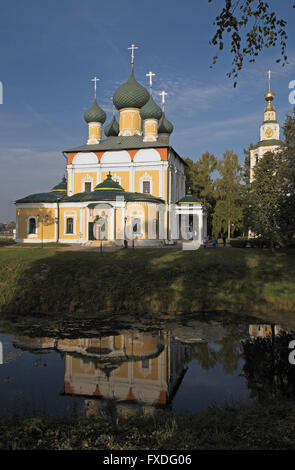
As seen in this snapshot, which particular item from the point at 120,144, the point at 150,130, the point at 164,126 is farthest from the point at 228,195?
the point at 120,144

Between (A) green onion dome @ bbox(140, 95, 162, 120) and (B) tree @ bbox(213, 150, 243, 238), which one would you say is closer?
(A) green onion dome @ bbox(140, 95, 162, 120)

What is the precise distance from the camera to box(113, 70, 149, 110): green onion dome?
111ft

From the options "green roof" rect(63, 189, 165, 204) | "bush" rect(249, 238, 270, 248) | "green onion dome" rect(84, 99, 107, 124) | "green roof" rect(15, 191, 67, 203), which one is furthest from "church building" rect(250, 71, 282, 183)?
"green roof" rect(15, 191, 67, 203)

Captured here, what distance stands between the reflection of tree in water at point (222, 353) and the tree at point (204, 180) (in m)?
34.9

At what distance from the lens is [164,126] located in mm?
36844

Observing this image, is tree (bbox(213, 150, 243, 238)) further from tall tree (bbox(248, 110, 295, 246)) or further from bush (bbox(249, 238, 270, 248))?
tall tree (bbox(248, 110, 295, 246))

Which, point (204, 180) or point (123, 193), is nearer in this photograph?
point (123, 193)

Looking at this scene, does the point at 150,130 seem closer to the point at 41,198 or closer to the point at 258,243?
the point at 41,198

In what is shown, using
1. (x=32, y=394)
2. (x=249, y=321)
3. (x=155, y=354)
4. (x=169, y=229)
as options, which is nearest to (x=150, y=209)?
(x=169, y=229)

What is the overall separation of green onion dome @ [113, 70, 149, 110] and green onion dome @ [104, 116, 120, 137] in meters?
4.68

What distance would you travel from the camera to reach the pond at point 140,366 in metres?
5.09

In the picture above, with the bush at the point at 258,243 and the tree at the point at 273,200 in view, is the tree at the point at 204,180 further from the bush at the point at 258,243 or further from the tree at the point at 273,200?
the tree at the point at 273,200

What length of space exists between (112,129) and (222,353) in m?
35.1

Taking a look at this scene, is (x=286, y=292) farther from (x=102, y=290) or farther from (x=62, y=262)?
(x=62, y=262)
